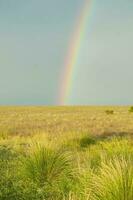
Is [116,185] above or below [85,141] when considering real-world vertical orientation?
above

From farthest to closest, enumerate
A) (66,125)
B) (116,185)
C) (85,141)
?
(66,125), (85,141), (116,185)

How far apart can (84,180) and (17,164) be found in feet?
13.8

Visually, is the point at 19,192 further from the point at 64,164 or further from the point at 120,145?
the point at 120,145

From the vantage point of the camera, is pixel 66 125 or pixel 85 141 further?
pixel 66 125

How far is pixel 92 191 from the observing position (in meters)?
6.76

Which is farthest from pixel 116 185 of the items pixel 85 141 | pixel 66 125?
pixel 66 125

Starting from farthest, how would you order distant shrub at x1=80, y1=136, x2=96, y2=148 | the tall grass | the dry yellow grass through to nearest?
the dry yellow grass
distant shrub at x1=80, y1=136, x2=96, y2=148
the tall grass

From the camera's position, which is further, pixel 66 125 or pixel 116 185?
pixel 66 125

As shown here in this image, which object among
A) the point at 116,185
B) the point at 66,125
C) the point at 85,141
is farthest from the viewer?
the point at 66,125

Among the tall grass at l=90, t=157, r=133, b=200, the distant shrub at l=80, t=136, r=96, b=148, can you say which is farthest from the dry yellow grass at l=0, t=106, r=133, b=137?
the tall grass at l=90, t=157, r=133, b=200

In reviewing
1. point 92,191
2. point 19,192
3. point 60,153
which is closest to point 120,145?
point 60,153

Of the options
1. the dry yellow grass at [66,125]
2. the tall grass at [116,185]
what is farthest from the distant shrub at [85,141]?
the tall grass at [116,185]

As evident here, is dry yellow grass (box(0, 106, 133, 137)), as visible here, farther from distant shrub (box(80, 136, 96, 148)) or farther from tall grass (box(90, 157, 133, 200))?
tall grass (box(90, 157, 133, 200))

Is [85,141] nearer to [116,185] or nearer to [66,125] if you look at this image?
[116,185]
